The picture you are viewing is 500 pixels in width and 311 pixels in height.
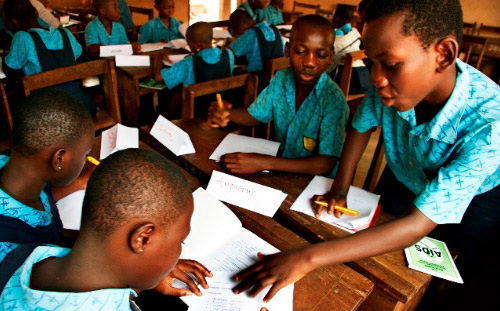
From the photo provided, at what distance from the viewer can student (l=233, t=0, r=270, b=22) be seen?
14.7 feet

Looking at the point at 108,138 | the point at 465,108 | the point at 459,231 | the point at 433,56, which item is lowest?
the point at 459,231

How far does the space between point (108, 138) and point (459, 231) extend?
1.27m

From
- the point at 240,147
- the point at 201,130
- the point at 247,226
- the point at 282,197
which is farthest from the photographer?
the point at 201,130

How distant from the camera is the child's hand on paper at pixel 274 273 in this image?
741mm

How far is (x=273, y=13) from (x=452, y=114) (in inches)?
173

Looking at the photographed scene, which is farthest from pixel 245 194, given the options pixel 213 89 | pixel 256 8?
pixel 256 8

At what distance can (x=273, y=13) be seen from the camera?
15.8 ft

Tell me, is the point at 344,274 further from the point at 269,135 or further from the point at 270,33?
the point at 270,33

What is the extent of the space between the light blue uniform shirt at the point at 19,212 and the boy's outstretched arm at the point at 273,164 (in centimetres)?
54

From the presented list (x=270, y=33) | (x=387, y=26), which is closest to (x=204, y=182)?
(x=387, y=26)

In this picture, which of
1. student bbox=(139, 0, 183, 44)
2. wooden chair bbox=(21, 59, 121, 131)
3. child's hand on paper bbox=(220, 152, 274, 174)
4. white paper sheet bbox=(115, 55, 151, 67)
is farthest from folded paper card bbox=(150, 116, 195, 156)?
student bbox=(139, 0, 183, 44)

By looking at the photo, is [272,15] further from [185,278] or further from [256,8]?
[185,278]

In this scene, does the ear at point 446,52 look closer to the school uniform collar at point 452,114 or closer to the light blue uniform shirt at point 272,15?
the school uniform collar at point 452,114

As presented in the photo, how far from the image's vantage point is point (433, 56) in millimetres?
739
